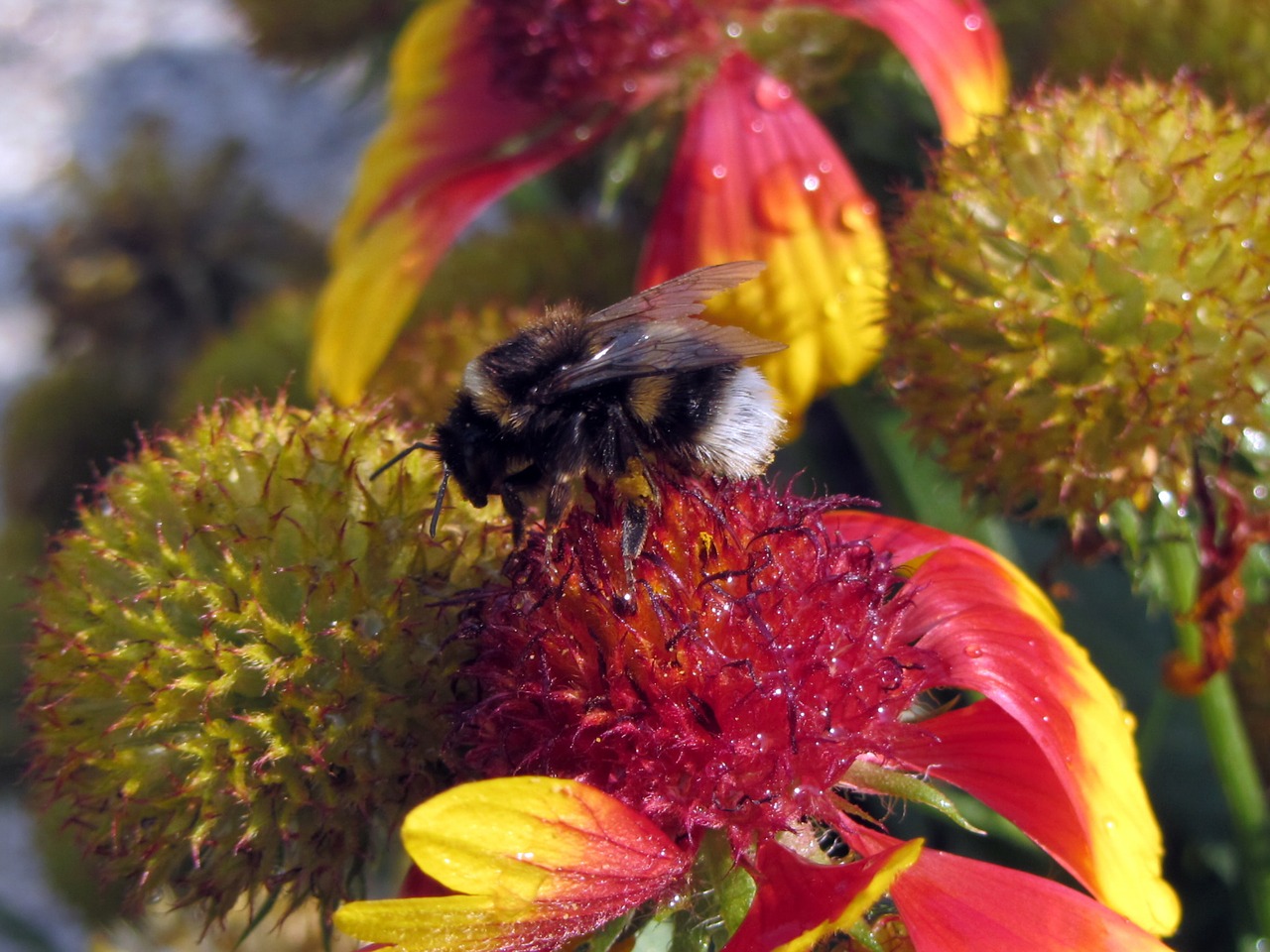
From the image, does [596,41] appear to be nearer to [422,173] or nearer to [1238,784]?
[422,173]

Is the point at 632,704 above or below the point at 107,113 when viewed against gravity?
below

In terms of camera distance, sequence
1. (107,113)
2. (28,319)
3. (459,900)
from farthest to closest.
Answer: (107,113) < (28,319) < (459,900)

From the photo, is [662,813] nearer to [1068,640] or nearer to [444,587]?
[444,587]

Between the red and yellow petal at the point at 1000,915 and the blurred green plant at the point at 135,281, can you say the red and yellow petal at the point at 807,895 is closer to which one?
the red and yellow petal at the point at 1000,915

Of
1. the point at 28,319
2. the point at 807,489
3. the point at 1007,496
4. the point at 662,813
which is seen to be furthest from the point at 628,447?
the point at 28,319

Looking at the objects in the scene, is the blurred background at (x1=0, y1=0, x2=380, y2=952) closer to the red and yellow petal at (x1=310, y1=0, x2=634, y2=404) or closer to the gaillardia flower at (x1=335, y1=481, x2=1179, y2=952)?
the red and yellow petal at (x1=310, y1=0, x2=634, y2=404)

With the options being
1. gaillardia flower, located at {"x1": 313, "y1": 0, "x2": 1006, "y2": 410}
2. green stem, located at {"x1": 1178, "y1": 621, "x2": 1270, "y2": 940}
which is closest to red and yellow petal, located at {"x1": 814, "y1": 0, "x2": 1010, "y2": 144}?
gaillardia flower, located at {"x1": 313, "y1": 0, "x2": 1006, "y2": 410}
